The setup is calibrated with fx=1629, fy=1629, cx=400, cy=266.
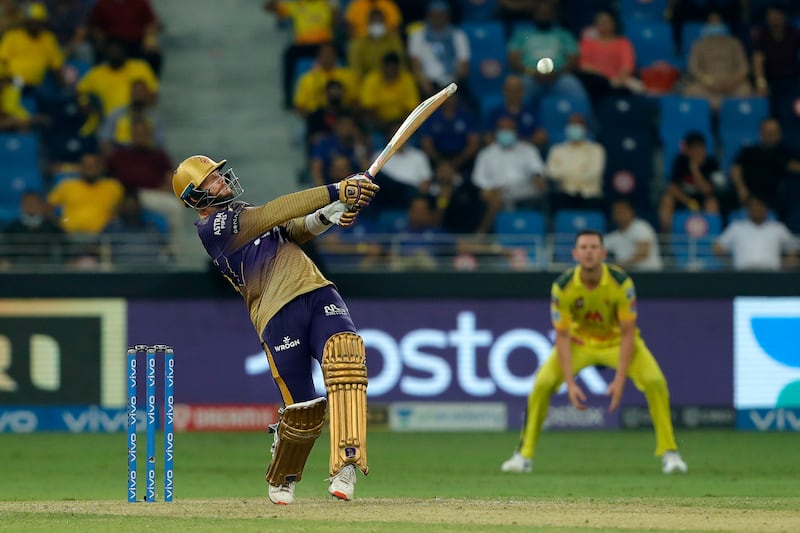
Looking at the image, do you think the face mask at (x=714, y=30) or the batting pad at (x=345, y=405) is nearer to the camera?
the batting pad at (x=345, y=405)

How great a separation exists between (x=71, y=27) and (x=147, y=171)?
2709 millimetres

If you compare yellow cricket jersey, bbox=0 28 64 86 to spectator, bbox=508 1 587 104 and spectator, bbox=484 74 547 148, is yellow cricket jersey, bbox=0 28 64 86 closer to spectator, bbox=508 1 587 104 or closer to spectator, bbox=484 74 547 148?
spectator, bbox=484 74 547 148

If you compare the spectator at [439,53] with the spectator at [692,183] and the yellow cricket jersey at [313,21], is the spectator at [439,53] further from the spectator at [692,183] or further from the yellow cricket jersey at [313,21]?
the spectator at [692,183]

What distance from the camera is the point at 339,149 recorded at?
18.2 metres

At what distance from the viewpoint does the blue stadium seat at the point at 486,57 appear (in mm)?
19625

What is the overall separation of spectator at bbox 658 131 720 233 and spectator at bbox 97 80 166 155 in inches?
228

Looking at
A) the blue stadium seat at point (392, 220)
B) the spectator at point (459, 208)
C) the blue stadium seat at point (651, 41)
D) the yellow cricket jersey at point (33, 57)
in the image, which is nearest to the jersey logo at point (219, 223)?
the spectator at point (459, 208)

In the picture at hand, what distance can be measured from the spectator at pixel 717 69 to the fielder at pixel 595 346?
704 centimetres

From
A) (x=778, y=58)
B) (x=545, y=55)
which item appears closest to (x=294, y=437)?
(x=545, y=55)

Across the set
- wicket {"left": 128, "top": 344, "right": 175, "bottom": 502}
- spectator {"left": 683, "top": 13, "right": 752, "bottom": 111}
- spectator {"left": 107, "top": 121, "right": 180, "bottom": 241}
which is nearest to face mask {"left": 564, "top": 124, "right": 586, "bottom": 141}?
spectator {"left": 683, "top": 13, "right": 752, "bottom": 111}

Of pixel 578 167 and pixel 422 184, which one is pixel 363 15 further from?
pixel 578 167

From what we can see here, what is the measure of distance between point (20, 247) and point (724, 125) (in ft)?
27.3

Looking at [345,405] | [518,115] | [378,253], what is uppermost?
[518,115]

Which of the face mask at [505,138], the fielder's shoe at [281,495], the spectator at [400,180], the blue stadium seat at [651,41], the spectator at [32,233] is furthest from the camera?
the blue stadium seat at [651,41]
